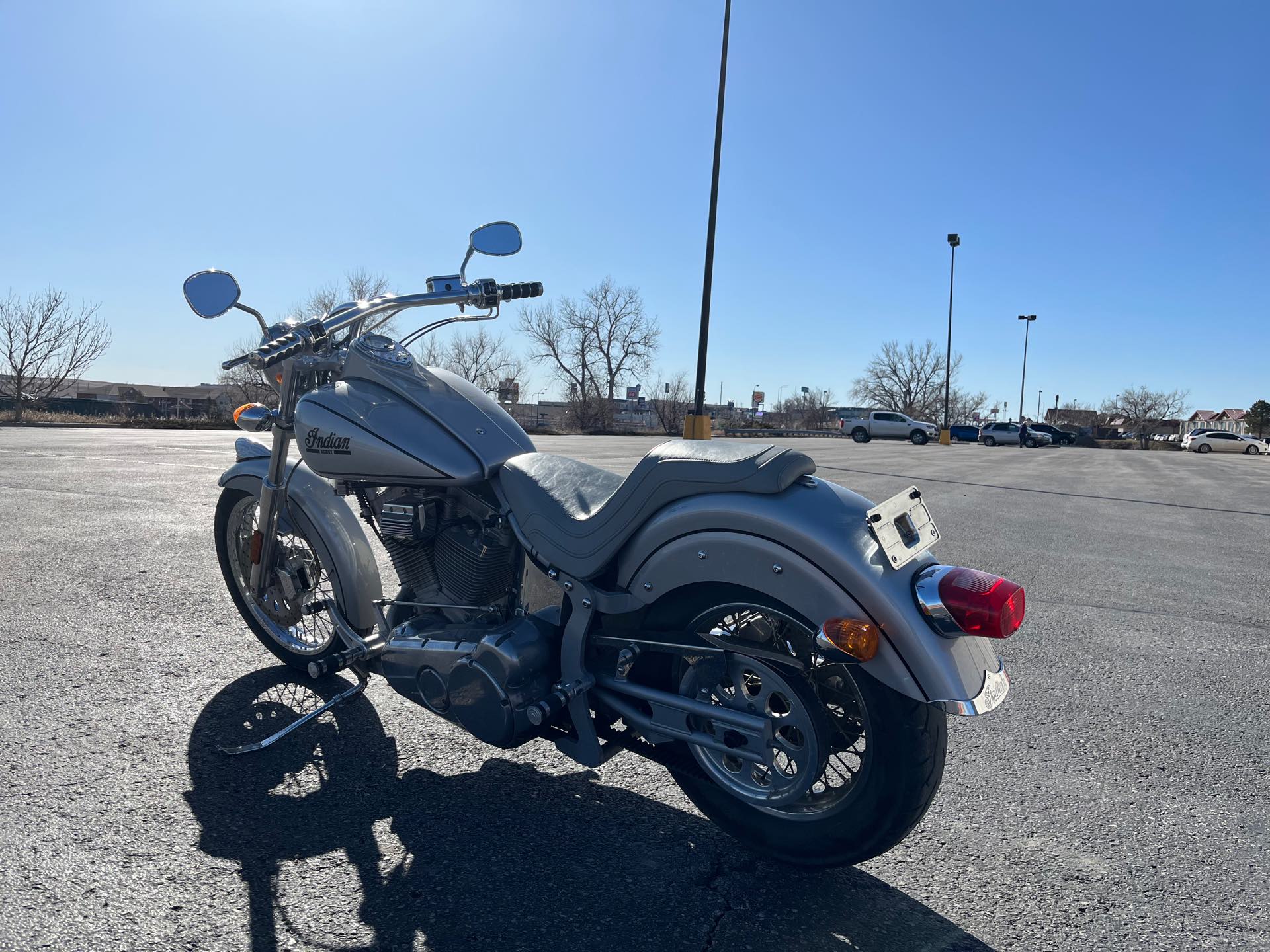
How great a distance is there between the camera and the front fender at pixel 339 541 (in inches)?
131

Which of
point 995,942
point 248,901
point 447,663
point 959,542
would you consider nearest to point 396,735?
point 447,663

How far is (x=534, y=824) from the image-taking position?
2646mm

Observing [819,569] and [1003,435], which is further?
[1003,435]

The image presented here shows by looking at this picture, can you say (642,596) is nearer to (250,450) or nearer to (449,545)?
(449,545)

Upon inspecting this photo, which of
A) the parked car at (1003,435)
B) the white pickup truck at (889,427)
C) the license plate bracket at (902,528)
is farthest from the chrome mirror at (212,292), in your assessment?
the parked car at (1003,435)

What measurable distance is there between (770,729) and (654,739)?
39cm

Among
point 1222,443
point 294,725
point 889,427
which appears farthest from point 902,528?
point 1222,443

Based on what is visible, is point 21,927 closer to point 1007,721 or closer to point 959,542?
point 1007,721

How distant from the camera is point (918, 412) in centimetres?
8906

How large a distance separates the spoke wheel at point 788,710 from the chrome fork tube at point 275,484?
190 centimetres

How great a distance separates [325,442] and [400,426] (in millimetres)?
303

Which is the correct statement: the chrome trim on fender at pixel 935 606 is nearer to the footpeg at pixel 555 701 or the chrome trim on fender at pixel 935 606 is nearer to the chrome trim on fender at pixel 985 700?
the chrome trim on fender at pixel 985 700

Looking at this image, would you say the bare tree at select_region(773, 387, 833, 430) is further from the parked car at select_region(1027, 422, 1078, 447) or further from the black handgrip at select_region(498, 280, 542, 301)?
the black handgrip at select_region(498, 280, 542, 301)

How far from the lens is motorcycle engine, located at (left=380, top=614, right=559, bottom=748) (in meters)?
2.55
